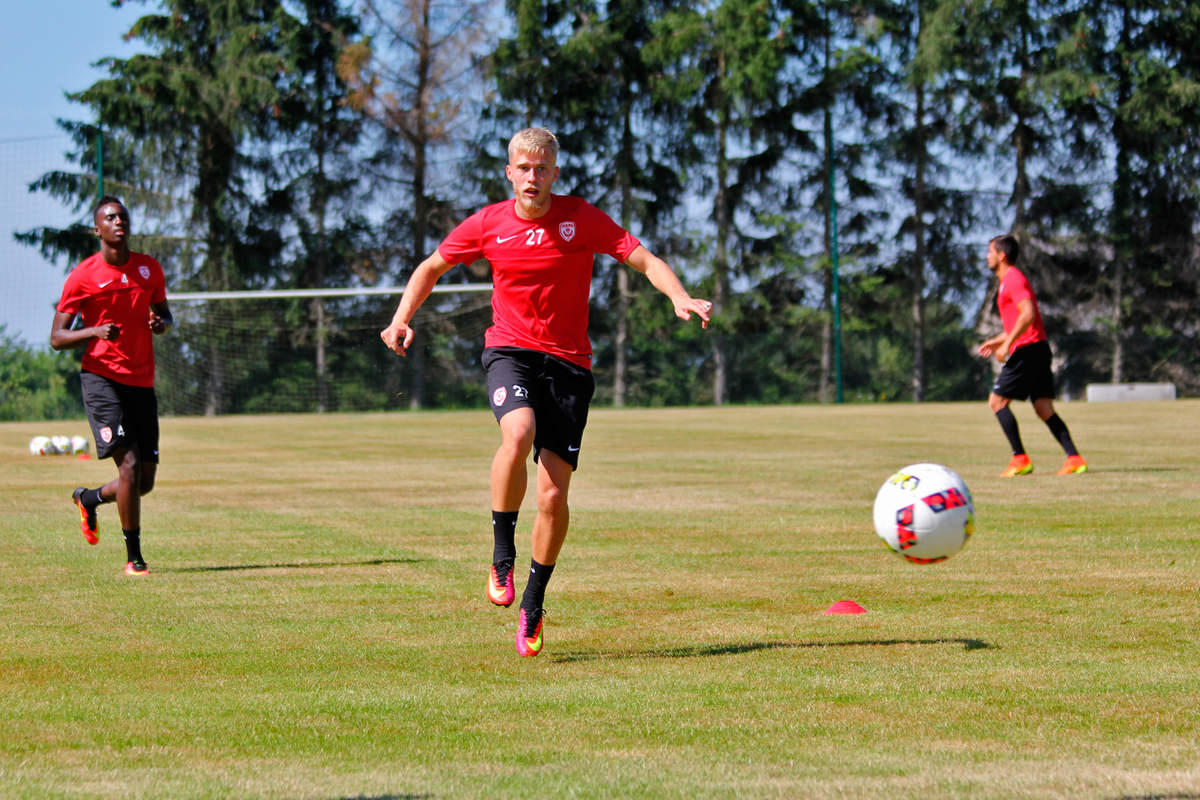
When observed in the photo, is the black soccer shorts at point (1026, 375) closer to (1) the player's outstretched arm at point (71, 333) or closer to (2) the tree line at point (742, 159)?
(1) the player's outstretched arm at point (71, 333)

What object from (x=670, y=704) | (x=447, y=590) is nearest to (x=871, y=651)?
(x=670, y=704)

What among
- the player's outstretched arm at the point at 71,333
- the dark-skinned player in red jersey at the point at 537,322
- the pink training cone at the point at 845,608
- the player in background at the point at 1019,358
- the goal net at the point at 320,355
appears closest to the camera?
the dark-skinned player in red jersey at the point at 537,322

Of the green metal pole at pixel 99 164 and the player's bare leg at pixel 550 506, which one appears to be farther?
the green metal pole at pixel 99 164

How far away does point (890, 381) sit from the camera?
45.9 meters

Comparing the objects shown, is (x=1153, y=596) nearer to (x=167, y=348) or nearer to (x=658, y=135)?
(x=167, y=348)

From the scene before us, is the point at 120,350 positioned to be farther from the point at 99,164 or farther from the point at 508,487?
→ the point at 99,164

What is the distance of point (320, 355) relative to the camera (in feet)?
127

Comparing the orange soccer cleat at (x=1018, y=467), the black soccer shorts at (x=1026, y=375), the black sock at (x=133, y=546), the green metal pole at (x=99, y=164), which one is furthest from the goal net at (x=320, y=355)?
the black sock at (x=133, y=546)

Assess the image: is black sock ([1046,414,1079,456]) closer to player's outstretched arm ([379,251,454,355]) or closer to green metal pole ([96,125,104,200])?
player's outstretched arm ([379,251,454,355])

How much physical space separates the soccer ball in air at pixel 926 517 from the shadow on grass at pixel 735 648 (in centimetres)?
44

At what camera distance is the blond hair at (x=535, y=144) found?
6.22 m

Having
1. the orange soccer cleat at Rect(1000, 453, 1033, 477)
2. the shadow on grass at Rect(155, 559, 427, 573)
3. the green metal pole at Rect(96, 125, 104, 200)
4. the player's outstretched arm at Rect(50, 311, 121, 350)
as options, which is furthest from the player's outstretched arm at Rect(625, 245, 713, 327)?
the green metal pole at Rect(96, 125, 104, 200)

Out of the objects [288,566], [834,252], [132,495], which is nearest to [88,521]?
[132,495]

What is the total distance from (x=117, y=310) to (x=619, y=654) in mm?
4653
